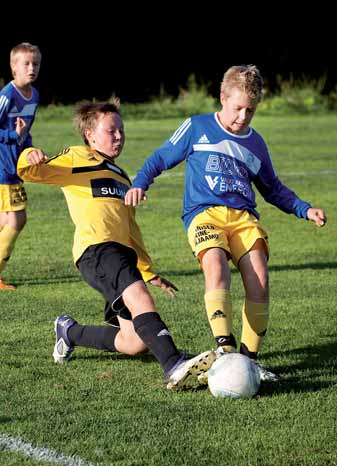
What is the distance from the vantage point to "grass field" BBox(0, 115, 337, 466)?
4.68 meters

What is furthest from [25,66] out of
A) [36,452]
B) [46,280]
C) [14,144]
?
[36,452]

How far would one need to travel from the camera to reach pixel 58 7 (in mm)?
39000

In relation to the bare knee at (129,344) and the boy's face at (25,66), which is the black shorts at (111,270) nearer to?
the bare knee at (129,344)

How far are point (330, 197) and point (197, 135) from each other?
8784mm

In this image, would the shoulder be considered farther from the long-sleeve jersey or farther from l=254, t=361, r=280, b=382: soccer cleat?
l=254, t=361, r=280, b=382: soccer cleat

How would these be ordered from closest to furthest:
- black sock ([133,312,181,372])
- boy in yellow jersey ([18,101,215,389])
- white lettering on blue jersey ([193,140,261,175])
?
black sock ([133,312,181,372])
boy in yellow jersey ([18,101,215,389])
white lettering on blue jersey ([193,140,261,175])

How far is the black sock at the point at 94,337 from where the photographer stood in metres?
6.40

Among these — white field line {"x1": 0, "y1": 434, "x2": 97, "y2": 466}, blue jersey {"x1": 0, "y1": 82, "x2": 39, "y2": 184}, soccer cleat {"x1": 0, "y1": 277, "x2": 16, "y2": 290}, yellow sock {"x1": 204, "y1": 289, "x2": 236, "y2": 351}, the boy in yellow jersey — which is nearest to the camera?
white field line {"x1": 0, "y1": 434, "x2": 97, "y2": 466}

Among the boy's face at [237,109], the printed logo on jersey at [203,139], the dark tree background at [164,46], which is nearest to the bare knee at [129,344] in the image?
the printed logo on jersey at [203,139]

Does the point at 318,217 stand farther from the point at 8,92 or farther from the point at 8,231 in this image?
the point at 8,92

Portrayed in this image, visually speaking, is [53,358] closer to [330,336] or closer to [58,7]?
[330,336]

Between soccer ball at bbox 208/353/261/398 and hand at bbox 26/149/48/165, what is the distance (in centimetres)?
143

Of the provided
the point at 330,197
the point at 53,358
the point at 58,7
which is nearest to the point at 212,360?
the point at 53,358

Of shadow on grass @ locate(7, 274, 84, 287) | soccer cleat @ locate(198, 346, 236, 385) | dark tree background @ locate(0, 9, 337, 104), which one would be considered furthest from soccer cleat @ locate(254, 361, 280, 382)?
dark tree background @ locate(0, 9, 337, 104)
